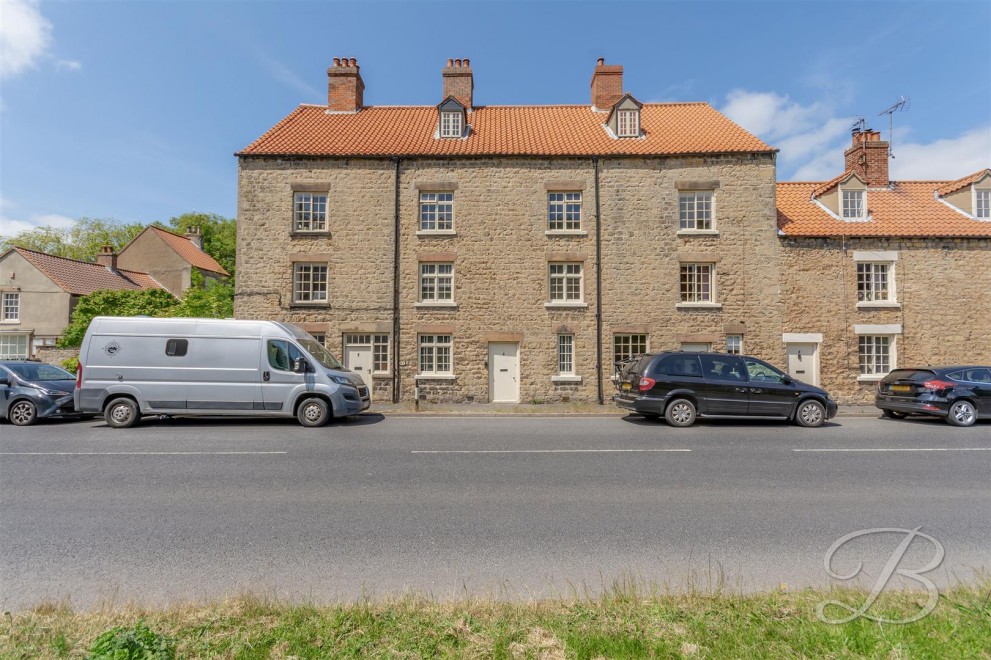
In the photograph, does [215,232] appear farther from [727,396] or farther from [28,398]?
[727,396]

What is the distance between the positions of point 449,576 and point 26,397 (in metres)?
13.6

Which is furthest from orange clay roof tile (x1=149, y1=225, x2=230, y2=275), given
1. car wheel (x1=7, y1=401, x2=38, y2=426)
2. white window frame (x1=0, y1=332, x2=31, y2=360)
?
car wheel (x1=7, y1=401, x2=38, y2=426)

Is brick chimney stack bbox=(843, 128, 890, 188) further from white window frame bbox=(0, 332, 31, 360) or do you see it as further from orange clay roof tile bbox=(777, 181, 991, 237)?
white window frame bbox=(0, 332, 31, 360)

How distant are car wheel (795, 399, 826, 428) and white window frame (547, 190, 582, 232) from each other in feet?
32.4

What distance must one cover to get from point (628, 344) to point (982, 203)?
15.7 metres

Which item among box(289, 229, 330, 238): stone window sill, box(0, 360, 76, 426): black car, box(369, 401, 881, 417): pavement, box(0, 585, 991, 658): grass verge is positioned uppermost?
box(289, 229, 330, 238): stone window sill

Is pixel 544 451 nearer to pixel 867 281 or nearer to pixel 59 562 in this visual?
pixel 59 562

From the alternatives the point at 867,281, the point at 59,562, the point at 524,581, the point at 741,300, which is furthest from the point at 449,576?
the point at 867,281

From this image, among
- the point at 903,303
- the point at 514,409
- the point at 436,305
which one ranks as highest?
the point at 903,303

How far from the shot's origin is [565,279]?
18.2 m

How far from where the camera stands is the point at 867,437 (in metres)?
10.3

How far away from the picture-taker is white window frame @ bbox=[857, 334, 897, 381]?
1773 cm

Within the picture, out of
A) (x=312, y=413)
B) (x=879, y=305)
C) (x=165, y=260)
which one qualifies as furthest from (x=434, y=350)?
(x=165, y=260)

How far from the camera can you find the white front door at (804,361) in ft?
57.8
